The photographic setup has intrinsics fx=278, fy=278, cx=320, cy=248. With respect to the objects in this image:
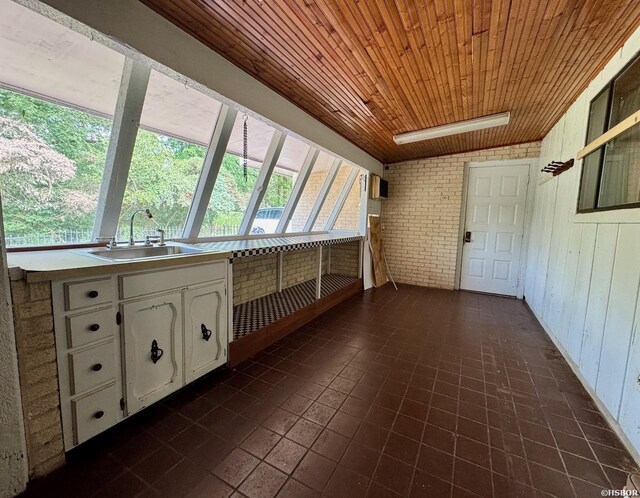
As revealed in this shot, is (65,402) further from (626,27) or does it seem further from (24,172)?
(626,27)

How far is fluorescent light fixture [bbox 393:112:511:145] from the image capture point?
3549 millimetres

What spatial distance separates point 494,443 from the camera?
1736 mm

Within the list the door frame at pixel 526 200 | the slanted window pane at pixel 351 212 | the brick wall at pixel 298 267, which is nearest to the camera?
the brick wall at pixel 298 267

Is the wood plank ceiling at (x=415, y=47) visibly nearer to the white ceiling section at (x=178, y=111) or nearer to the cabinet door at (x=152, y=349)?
the white ceiling section at (x=178, y=111)

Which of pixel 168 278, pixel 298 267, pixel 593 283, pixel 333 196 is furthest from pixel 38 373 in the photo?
pixel 333 196

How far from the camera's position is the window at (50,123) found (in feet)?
5.28

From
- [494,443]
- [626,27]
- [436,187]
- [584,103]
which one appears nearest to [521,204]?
[436,187]

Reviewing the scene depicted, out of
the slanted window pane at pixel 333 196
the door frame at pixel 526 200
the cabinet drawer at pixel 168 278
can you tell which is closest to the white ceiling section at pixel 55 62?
the cabinet drawer at pixel 168 278

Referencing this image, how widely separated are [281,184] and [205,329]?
229 centimetres

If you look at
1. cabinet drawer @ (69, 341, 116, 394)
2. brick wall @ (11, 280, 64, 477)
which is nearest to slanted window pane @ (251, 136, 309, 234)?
cabinet drawer @ (69, 341, 116, 394)

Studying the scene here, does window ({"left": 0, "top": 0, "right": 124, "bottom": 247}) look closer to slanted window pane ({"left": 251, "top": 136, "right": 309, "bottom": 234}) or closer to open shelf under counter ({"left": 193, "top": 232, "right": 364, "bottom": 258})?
open shelf under counter ({"left": 193, "top": 232, "right": 364, "bottom": 258})

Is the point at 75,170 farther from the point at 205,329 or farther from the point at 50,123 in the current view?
the point at 205,329

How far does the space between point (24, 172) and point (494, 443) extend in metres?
3.44

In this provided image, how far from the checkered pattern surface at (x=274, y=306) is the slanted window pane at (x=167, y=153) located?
1173 mm
